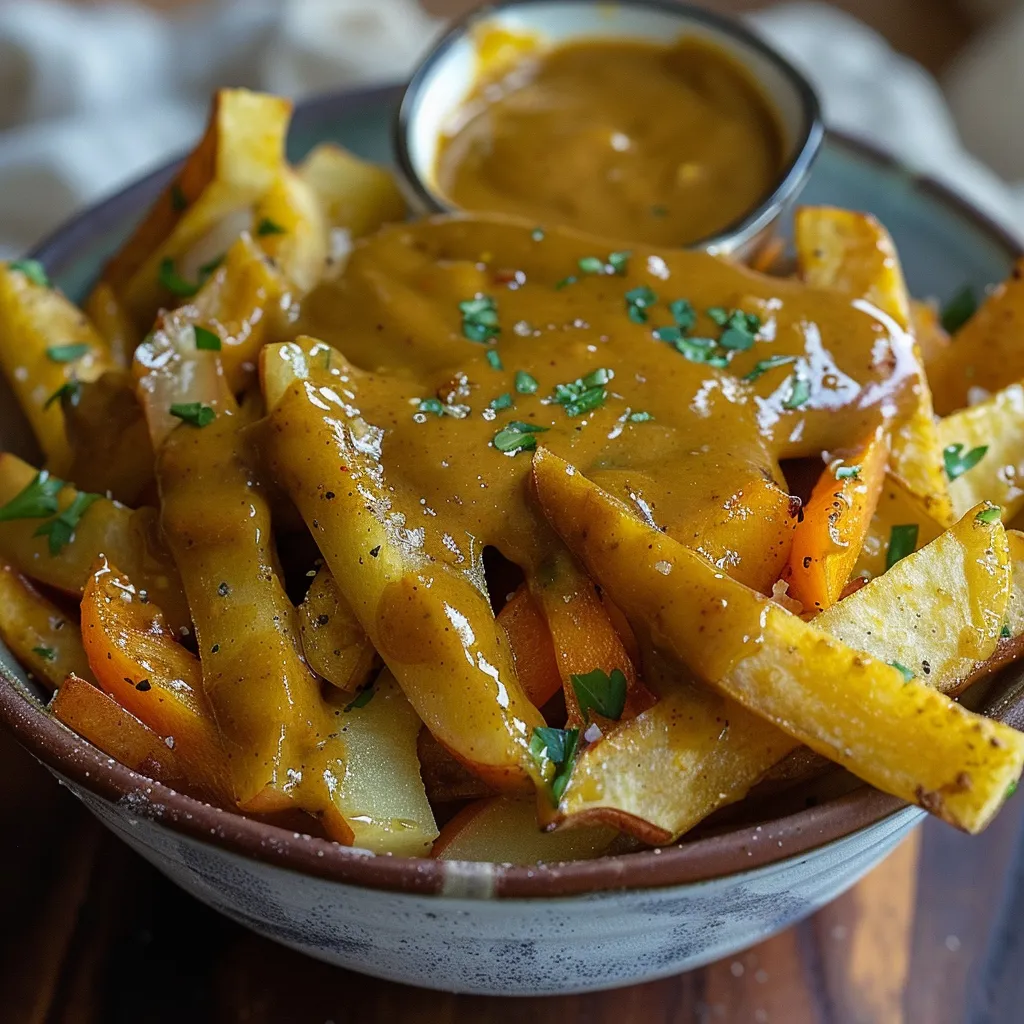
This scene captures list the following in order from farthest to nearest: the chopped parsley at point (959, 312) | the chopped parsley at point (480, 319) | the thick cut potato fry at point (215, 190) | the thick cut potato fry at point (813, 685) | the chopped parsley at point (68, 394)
→ the chopped parsley at point (959, 312), the thick cut potato fry at point (215, 190), the chopped parsley at point (68, 394), the chopped parsley at point (480, 319), the thick cut potato fry at point (813, 685)

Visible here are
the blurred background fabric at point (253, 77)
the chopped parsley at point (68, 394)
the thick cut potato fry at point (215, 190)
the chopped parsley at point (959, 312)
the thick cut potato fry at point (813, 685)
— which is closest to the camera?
the thick cut potato fry at point (813, 685)

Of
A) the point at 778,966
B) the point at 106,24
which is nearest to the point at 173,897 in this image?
the point at 778,966

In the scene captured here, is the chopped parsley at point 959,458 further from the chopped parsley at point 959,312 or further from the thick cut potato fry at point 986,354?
the chopped parsley at point 959,312

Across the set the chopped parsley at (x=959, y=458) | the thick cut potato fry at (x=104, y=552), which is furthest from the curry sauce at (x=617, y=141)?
the thick cut potato fry at (x=104, y=552)

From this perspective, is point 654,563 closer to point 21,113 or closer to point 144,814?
point 144,814

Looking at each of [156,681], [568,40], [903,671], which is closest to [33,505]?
[156,681]

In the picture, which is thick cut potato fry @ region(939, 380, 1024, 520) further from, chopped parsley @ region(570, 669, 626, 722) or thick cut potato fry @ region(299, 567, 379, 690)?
thick cut potato fry @ region(299, 567, 379, 690)
